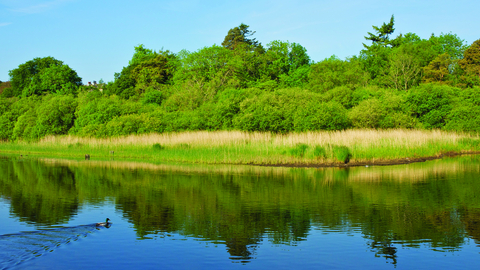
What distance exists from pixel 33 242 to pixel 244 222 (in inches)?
176

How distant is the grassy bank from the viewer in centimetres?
2322

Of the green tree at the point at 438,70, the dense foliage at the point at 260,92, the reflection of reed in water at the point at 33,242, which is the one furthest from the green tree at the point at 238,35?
the reflection of reed in water at the point at 33,242

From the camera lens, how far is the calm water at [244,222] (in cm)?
783

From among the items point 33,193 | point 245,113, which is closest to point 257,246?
point 33,193

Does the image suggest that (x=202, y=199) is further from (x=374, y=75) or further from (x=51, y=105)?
(x=374, y=75)

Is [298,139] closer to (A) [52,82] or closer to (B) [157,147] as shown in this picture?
(B) [157,147]

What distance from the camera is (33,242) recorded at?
8.66 metres

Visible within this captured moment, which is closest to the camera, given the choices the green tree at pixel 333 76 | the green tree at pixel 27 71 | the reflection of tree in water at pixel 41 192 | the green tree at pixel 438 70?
the reflection of tree in water at pixel 41 192

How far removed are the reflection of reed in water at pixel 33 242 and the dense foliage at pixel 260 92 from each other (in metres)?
23.8

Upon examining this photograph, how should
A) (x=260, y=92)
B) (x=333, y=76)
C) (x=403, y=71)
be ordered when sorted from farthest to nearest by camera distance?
(x=403, y=71) < (x=333, y=76) < (x=260, y=92)

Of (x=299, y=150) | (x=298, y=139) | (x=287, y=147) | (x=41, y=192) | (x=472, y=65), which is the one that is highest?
(x=472, y=65)

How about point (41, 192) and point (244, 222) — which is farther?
point (41, 192)

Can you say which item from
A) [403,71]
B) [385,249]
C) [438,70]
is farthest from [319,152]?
[438,70]

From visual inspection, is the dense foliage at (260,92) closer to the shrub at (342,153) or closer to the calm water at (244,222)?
the shrub at (342,153)
